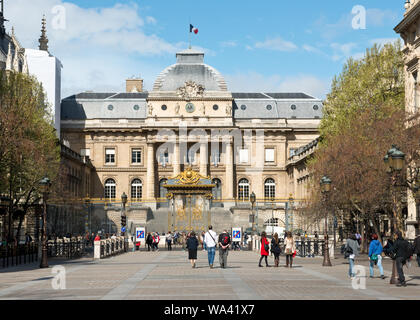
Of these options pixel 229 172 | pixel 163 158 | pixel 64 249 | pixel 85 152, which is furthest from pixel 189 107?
pixel 64 249

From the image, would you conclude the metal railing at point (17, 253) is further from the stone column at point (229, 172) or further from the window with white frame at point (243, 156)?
the window with white frame at point (243, 156)

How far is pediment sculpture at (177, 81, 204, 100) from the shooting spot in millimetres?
102188

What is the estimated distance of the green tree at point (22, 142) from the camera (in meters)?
46.3

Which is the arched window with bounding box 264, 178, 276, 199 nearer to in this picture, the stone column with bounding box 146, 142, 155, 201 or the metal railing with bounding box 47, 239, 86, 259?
the stone column with bounding box 146, 142, 155, 201

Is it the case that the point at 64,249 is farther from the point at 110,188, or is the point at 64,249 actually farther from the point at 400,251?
the point at 110,188

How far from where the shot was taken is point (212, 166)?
103875mm

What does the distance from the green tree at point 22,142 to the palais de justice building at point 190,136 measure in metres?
41.8

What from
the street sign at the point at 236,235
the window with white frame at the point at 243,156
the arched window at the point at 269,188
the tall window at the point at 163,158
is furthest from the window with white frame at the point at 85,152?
the street sign at the point at 236,235

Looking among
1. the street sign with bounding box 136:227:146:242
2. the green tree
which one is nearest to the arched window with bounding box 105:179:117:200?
the green tree

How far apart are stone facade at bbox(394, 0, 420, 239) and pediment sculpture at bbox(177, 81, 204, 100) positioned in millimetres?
53365

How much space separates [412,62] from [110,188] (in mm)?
63681

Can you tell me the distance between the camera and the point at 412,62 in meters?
48.4

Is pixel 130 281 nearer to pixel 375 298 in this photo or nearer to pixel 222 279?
pixel 222 279

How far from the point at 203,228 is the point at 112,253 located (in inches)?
819
